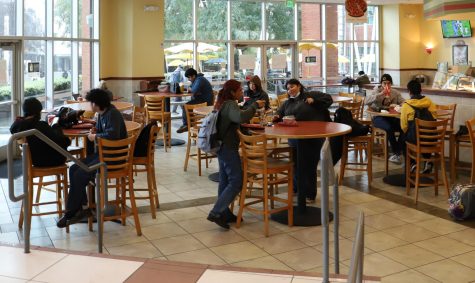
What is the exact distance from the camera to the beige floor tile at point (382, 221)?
5.26 m

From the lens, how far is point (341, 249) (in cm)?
459

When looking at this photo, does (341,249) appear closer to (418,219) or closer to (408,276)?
(408,276)

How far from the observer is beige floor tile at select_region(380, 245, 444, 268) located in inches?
169

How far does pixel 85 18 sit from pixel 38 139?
755cm

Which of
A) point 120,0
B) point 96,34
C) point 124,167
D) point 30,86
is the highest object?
point 120,0

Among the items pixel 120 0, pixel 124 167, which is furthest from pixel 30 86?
pixel 124 167

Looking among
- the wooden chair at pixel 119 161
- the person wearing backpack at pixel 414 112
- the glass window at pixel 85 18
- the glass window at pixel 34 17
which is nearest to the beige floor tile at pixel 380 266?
the wooden chair at pixel 119 161

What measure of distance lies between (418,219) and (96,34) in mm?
8924

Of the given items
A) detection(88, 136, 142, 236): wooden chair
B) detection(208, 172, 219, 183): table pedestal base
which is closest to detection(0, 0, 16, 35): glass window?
detection(208, 172, 219, 183): table pedestal base

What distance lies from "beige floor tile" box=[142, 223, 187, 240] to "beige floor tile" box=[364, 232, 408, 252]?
1.69m

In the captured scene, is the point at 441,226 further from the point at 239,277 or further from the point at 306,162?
the point at 239,277

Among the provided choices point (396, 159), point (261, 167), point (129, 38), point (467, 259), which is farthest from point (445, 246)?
point (129, 38)

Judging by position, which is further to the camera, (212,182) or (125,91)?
(125,91)

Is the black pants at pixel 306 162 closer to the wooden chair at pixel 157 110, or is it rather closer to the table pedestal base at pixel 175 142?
the wooden chair at pixel 157 110
